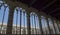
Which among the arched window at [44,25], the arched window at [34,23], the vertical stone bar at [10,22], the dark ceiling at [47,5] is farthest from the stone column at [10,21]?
the arched window at [44,25]

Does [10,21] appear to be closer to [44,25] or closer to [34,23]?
[34,23]

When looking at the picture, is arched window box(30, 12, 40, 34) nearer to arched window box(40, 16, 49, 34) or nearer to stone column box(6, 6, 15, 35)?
arched window box(40, 16, 49, 34)

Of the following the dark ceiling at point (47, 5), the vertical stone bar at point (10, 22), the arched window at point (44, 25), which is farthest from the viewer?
the arched window at point (44, 25)

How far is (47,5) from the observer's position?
26.1ft

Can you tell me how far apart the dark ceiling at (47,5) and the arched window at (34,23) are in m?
0.83

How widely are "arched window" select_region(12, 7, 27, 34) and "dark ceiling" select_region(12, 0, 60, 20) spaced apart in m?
0.96

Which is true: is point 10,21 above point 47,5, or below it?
below

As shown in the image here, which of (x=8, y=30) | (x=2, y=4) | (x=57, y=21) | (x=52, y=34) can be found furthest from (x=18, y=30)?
(x=57, y=21)

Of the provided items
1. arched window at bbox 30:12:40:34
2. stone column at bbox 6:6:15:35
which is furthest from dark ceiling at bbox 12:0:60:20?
stone column at bbox 6:6:15:35

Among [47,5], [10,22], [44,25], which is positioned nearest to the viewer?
[10,22]

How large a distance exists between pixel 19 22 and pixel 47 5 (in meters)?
2.96

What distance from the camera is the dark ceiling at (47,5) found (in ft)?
24.7

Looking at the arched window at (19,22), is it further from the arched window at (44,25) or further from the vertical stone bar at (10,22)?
the arched window at (44,25)

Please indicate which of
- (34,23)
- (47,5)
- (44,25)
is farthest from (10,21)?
(47,5)
